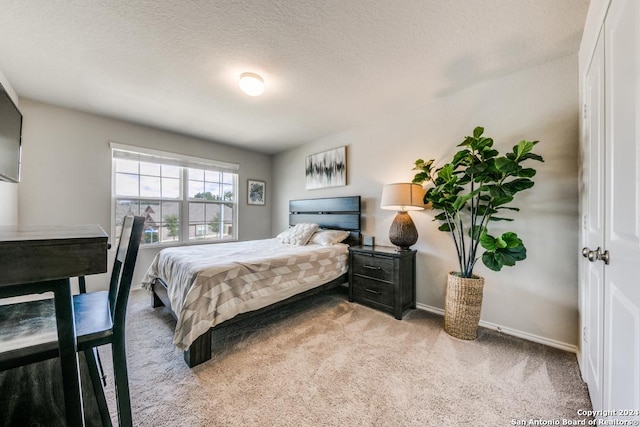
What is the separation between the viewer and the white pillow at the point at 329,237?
3.23 metres

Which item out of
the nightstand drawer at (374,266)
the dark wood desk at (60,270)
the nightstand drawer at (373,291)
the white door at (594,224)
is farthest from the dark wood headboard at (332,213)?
the dark wood desk at (60,270)

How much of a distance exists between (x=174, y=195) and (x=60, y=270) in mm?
3620

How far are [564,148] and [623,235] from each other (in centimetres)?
147

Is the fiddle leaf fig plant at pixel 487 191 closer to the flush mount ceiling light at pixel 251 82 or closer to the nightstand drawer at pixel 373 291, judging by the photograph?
the nightstand drawer at pixel 373 291

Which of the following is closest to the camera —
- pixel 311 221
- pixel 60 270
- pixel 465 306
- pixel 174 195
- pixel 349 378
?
pixel 60 270

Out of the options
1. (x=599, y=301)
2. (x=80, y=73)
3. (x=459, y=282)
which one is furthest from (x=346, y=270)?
(x=80, y=73)

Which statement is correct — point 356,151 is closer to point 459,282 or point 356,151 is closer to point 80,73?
point 459,282

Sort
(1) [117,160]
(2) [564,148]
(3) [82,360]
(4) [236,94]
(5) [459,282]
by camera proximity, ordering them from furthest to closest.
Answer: (1) [117,160], (4) [236,94], (5) [459,282], (2) [564,148], (3) [82,360]

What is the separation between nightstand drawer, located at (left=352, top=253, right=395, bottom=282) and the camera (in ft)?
8.41

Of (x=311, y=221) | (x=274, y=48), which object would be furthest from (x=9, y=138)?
(x=311, y=221)

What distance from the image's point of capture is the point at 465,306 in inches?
80.7

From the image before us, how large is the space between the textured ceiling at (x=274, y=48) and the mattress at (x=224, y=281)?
5.76 ft

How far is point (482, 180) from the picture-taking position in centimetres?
197

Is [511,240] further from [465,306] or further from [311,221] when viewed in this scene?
[311,221]
